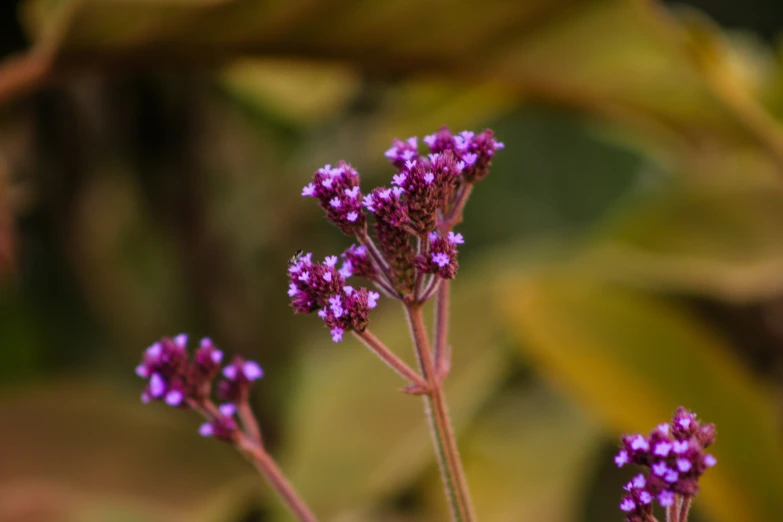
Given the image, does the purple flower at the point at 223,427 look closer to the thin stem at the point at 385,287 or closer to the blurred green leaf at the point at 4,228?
the thin stem at the point at 385,287

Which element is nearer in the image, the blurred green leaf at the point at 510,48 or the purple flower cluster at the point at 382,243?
the purple flower cluster at the point at 382,243

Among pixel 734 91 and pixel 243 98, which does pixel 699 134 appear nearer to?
pixel 734 91

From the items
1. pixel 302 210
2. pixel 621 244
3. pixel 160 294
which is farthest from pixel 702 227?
pixel 160 294

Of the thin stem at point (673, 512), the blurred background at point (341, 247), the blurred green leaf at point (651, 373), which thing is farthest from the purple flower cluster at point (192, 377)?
the blurred green leaf at point (651, 373)

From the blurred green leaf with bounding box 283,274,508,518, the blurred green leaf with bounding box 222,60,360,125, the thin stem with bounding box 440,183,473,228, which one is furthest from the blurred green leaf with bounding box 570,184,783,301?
the thin stem with bounding box 440,183,473,228

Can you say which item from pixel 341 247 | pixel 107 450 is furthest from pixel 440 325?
pixel 341 247

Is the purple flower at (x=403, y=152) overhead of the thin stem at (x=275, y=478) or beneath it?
overhead

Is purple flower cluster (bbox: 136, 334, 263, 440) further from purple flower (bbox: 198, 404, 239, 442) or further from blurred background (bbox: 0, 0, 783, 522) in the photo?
blurred background (bbox: 0, 0, 783, 522)
